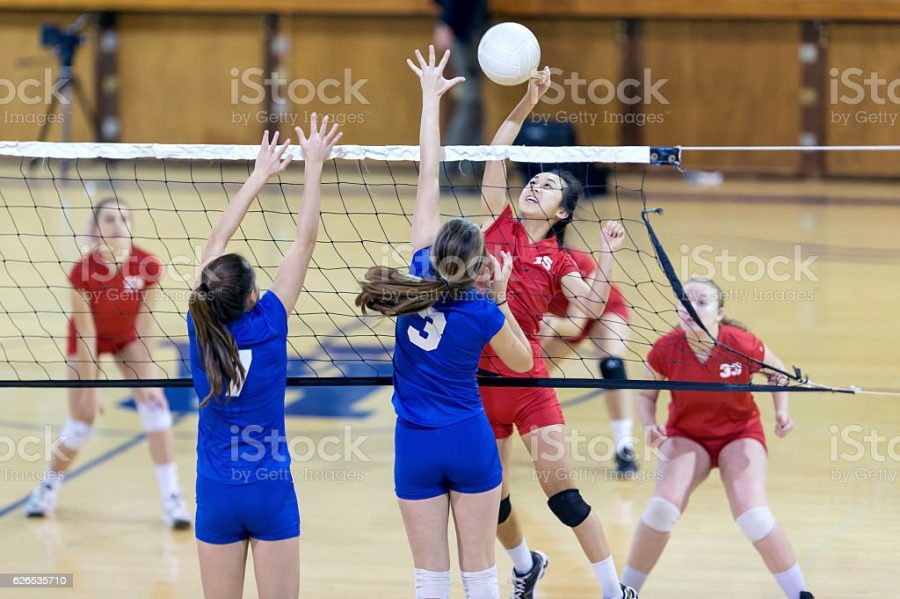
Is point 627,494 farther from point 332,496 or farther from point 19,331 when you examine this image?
point 19,331

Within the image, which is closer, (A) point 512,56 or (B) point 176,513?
(A) point 512,56

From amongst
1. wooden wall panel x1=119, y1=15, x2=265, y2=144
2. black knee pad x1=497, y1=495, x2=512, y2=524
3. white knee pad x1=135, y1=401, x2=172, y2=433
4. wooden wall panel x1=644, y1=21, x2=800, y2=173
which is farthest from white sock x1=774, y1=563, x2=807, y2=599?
wooden wall panel x1=119, y1=15, x2=265, y2=144

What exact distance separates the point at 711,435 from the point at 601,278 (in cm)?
81

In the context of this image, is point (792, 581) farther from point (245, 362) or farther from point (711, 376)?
point (245, 362)

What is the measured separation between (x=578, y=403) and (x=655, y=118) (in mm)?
8931

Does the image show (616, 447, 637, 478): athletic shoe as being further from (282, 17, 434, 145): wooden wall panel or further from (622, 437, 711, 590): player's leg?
(282, 17, 434, 145): wooden wall panel

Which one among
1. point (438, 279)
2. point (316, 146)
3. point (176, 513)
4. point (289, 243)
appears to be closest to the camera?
point (438, 279)

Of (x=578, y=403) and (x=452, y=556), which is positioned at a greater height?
(x=578, y=403)

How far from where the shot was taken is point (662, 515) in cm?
470

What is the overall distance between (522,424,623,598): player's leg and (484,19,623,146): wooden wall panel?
11204 millimetres

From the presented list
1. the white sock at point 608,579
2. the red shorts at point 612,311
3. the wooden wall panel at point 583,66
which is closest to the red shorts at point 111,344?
the red shorts at point 612,311

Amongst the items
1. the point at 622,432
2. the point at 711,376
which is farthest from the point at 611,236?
the point at 622,432

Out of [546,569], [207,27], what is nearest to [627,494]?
[546,569]

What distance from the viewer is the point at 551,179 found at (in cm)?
477
